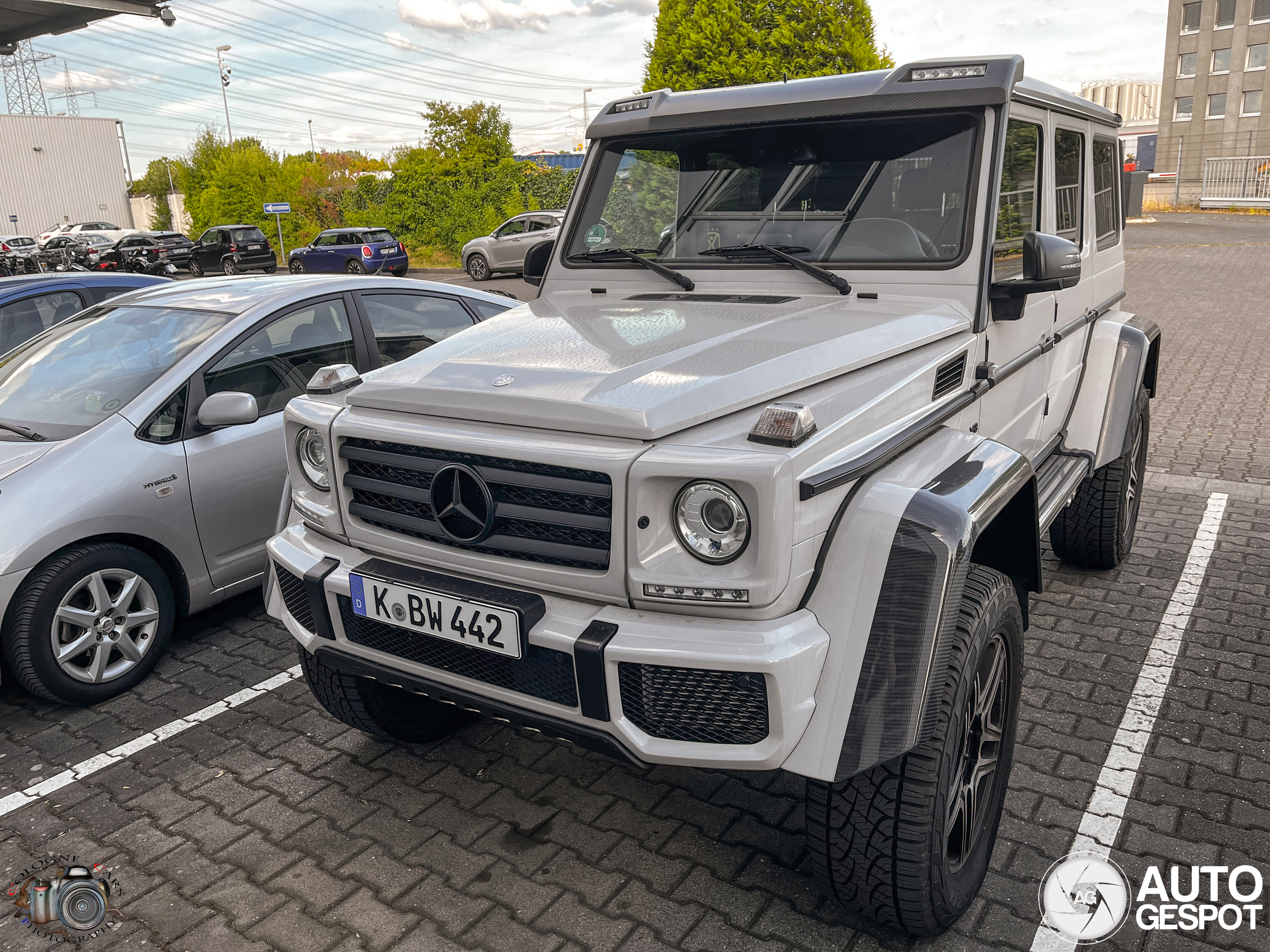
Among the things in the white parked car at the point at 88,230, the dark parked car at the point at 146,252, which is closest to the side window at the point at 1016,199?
the dark parked car at the point at 146,252

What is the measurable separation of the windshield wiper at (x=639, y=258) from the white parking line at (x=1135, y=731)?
2.27 metres

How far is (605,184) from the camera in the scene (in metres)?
3.98

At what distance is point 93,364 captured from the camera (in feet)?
15.5

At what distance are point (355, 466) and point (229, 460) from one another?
197cm

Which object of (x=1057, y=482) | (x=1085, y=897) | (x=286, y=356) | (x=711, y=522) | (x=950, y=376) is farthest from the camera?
(x=286, y=356)

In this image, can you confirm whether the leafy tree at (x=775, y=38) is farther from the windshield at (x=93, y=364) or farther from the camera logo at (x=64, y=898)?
the camera logo at (x=64, y=898)

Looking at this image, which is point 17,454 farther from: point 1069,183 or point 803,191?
point 1069,183

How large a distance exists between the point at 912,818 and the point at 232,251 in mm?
30472

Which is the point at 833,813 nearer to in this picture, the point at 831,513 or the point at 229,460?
the point at 831,513

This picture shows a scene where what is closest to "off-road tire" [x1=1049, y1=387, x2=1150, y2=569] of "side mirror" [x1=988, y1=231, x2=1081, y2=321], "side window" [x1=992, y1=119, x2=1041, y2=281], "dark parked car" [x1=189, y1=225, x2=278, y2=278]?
"side window" [x1=992, y1=119, x2=1041, y2=281]

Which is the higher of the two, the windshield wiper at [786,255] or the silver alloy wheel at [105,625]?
the windshield wiper at [786,255]

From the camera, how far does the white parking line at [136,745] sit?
352cm

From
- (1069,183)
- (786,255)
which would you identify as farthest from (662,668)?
(1069,183)

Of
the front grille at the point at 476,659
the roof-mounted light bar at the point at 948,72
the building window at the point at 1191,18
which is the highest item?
the building window at the point at 1191,18
